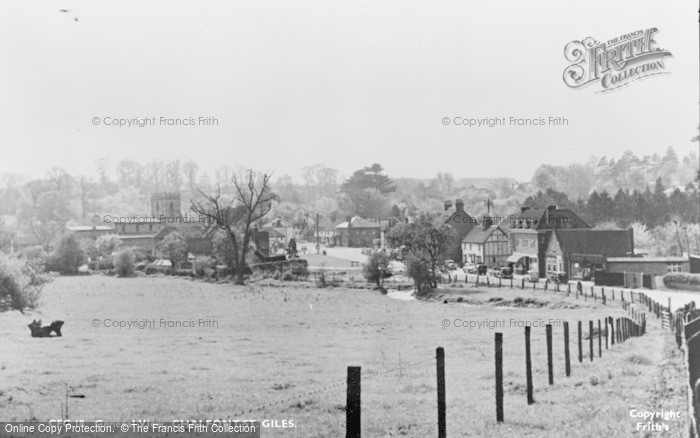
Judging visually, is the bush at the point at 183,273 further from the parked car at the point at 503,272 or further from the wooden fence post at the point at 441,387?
the wooden fence post at the point at 441,387

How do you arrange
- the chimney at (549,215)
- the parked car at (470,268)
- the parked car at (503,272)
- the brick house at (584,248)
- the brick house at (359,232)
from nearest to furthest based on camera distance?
the brick house at (584,248)
the chimney at (549,215)
the brick house at (359,232)
the parked car at (503,272)
the parked car at (470,268)

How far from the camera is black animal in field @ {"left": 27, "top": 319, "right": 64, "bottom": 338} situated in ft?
46.8

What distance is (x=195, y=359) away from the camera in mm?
13781

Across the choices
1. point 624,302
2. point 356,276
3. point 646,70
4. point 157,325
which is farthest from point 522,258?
point 157,325

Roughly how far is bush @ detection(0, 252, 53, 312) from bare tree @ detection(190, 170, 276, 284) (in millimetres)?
5572

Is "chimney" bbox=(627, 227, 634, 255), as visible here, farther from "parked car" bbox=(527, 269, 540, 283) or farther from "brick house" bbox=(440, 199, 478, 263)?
"parked car" bbox=(527, 269, 540, 283)

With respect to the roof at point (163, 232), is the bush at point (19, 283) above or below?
below

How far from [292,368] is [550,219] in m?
15.2

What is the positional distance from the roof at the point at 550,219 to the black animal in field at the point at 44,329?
55.6 ft

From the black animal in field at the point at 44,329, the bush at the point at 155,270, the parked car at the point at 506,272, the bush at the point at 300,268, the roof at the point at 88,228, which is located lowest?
the black animal in field at the point at 44,329

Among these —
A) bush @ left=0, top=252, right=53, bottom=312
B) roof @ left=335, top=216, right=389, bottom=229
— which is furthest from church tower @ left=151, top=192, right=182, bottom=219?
roof @ left=335, top=216, right=389, bottom=229

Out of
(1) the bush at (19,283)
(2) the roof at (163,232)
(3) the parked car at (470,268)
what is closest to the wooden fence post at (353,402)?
(1) the bush at (19,283)

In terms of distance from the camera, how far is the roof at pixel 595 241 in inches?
929

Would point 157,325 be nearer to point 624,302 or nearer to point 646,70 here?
point 646,70
